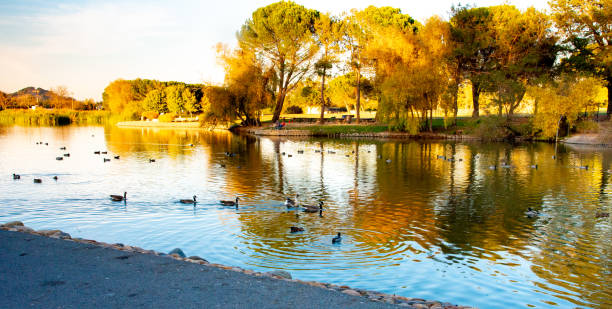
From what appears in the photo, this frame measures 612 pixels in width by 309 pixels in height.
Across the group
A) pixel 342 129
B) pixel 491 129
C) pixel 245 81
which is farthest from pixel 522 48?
pixel 245 81

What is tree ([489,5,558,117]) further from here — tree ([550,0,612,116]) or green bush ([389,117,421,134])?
green bush ([389,117,421,134])

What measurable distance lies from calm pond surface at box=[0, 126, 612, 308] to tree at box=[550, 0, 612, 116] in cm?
2887

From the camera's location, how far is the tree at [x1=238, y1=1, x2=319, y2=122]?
→ 220ft

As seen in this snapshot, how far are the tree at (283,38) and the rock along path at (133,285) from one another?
201ft

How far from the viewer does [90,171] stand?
26281 millimetres

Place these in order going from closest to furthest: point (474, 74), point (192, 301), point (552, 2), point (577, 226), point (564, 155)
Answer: point (192, 301), point (577, 226), point (564, 155), point (552, 2), point (474, 74)

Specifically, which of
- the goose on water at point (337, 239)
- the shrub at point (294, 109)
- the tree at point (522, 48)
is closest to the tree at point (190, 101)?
the shrub at point (294, 109)

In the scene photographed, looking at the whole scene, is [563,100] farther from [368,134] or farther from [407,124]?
[368,134]

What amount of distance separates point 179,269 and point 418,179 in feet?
62.2

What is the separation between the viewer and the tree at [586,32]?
50969 mm

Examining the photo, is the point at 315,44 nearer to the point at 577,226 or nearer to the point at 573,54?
the point at 573,54

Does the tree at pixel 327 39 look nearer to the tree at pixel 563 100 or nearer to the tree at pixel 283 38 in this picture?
the tree at pixel 283 38

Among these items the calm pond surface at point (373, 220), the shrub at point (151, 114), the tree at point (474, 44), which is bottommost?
the calm pond surface at point (373, 220)

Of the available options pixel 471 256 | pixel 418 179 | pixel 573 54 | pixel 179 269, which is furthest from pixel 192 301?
pixel 573 54
